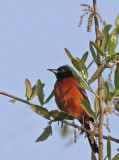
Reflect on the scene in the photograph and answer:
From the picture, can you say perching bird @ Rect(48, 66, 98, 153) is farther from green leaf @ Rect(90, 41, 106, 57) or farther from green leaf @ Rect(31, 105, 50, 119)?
green leaf @ Rect(90, 41, 106, 57)

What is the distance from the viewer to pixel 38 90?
8.27 feet

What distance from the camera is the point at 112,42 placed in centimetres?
225

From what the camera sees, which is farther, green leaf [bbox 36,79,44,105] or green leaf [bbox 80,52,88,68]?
green leaf [bbox 36,79,44,105]

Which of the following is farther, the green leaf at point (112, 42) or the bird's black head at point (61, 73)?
the bird's black head at point (61, 73)

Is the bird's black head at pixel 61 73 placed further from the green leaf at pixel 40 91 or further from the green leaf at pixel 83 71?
the green leaf at pixel 83 71

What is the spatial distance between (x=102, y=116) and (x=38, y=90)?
634 millimetres

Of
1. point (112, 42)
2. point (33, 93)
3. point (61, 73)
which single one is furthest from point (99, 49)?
point (61, 73)

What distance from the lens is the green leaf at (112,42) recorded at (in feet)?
7.31

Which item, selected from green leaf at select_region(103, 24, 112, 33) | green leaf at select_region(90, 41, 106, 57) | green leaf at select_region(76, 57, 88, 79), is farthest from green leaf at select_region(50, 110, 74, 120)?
green leaf at select_region(103, 24, 112, 33)

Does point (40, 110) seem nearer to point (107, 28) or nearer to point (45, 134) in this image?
point (45, 134)

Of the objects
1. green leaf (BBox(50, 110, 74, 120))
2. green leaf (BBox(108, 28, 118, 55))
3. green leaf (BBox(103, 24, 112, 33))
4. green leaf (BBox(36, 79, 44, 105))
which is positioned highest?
green leaf (BBox(103, 24, 112, 33))

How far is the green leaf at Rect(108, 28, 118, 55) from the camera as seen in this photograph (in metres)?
2.23

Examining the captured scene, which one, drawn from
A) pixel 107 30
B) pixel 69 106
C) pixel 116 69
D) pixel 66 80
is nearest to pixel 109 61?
pixel 116 69

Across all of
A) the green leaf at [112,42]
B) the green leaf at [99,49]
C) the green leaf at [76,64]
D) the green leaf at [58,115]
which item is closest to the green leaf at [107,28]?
the green leaf at [112,42]
